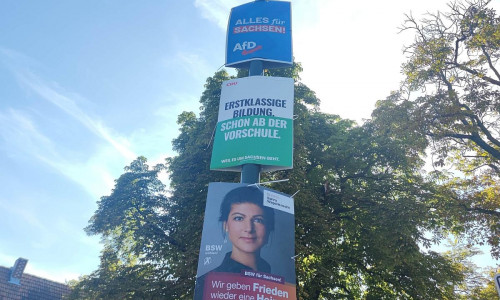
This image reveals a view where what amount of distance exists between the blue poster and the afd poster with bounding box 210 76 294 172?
126 centimetres

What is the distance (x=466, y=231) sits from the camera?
16.0 metres

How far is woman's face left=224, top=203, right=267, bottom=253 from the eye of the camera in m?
8.19

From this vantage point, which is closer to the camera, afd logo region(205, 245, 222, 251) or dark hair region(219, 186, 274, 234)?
afd logo region(205, 245, 222, 251)

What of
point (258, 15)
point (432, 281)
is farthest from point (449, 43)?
point (432, 281)

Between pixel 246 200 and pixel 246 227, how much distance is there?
0.60m

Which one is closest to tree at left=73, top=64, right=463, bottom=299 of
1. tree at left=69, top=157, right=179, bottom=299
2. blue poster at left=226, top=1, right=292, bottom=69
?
tree at left=69, top=157, right=179, bottom=299

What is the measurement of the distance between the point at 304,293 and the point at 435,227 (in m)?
6.48

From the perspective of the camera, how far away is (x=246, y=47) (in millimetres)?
11586

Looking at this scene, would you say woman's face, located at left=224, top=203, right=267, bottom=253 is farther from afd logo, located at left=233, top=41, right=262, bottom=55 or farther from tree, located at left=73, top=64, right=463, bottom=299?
tree, located at left=73, top=64, right=463, bottom=299

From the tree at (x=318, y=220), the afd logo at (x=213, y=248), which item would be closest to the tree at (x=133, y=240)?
the tree at (x=318, y=220)

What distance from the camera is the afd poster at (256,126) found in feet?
30.6

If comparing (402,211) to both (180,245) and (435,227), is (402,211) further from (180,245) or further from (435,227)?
(180,245)

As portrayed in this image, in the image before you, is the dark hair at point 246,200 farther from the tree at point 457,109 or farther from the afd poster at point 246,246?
the tree at point 457,109

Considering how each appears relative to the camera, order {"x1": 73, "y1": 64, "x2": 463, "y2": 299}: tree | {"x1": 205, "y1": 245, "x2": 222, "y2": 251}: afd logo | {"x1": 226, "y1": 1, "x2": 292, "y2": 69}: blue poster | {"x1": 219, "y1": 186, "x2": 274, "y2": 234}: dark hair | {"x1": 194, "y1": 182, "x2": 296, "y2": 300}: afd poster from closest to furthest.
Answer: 1. {"x1": 194, "y1": 182, "x2": 296, "y2": 300}: afd poster
2. {"x1": 205, "y1": 245, "x2": 222, "y2": 251}: afd logo
3. {"x1": 219, "y1": 186, "x2": 274, "y2": 234}: dark hair
4. {"x1": 226, "y1": 1, "x2": 292, "y2": 69}: blue poster
5. {"x1": 73, "y1": 64, "x2": 463, "y2": 299}: tree
